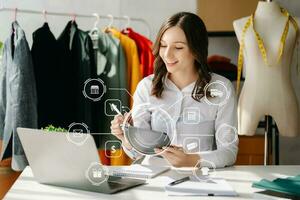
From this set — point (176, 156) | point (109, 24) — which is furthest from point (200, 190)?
point (109, 24)

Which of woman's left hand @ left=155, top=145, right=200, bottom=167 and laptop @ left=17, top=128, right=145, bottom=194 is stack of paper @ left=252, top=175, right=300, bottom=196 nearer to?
woman's left hand @ left=155, top=145, right=200, bottom=167

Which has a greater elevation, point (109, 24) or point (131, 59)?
point (109, 24)

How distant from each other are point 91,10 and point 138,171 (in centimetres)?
204

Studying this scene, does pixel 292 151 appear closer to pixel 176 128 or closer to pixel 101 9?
pixel 101 9

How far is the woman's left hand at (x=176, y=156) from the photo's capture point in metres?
1.76

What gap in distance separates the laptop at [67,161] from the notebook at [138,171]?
119 mm

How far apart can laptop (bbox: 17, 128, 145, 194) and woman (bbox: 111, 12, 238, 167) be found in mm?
385

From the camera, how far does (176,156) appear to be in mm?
1790

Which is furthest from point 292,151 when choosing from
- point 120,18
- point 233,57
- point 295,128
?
point 120,18

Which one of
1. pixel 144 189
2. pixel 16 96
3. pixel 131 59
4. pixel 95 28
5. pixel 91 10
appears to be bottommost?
pixel 144 189
